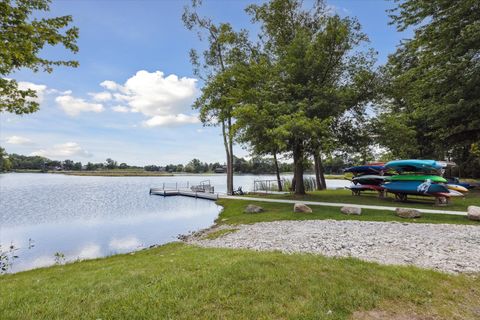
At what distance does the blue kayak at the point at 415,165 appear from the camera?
13.2m

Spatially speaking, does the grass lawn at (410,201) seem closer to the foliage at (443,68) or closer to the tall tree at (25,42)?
the foliage at (443,68)

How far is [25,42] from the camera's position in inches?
173

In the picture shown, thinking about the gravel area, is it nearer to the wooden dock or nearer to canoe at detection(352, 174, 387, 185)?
canoe at detection(352, 174, 387, 185)

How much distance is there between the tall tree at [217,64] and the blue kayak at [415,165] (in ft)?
33.5

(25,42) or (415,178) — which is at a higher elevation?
(25,42)

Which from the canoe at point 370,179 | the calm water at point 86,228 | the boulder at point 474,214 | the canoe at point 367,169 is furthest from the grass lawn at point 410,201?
the calm water at point 86,228

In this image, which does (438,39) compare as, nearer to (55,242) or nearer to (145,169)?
(55,242)

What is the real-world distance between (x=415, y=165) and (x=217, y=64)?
52.7 feet

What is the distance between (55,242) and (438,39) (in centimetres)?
2193

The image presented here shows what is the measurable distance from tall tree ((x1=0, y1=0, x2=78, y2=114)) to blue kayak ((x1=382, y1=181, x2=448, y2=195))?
48.7 feet

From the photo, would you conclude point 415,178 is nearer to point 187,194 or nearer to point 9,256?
point 9,256

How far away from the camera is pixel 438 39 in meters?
15.4

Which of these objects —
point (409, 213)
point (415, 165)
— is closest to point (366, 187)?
point (415, 165)

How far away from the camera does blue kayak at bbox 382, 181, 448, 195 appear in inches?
497
